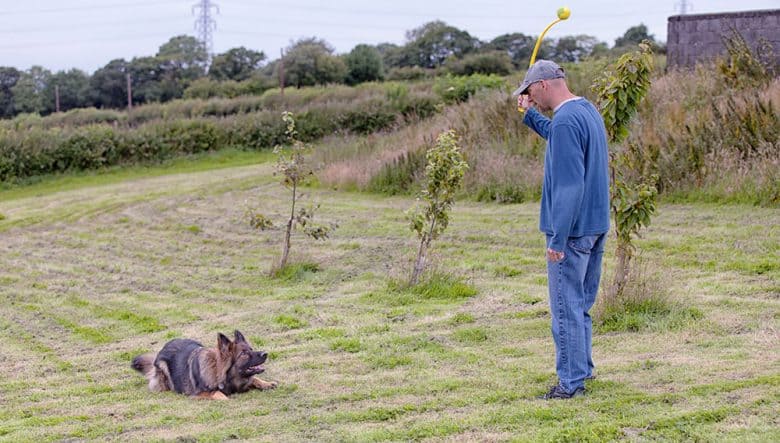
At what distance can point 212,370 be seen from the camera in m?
6.88

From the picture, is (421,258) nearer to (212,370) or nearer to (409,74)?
(212,370)

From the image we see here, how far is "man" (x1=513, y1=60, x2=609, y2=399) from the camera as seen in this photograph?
18.0ft

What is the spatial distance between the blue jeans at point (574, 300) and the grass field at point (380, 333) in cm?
21

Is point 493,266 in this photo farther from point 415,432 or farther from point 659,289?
point 415,432

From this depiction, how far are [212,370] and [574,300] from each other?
2.83 metres

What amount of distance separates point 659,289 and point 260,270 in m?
6.04

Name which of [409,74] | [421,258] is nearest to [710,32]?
[421,258]

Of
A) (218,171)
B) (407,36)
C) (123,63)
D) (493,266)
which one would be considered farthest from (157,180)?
(407,36)

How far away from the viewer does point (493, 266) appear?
11.1m

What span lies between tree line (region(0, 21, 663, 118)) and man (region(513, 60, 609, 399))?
35.7m

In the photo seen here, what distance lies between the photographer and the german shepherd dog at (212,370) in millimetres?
6797

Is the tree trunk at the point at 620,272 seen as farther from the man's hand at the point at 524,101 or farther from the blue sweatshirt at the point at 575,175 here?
the man's hand at the point at 524,101

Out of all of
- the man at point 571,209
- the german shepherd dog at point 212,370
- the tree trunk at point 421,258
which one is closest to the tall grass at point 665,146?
the tree trunk at point 421,258

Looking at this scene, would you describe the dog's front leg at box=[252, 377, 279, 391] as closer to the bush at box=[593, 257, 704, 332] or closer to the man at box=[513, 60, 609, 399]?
the man at box=[513, 60, 609, 399]
